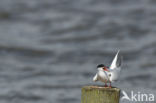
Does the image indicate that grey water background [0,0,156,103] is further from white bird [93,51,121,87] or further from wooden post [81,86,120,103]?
wooden post [81,86,120,103]

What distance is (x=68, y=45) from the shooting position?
16.5 meters

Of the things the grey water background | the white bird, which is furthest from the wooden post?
the grey water background

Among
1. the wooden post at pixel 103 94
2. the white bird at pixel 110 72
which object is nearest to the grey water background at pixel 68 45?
the white bird at pixel 110 72

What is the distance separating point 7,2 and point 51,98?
38.4ft

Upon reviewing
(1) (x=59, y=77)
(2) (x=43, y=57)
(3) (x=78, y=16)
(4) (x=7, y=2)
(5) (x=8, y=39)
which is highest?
(4) (x=7, y=2)

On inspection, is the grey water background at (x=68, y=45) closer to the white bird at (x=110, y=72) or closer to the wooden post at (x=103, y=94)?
the white bird at (x=110, y=72)

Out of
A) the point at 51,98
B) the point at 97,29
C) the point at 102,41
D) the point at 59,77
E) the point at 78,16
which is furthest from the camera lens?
the point at 78,16

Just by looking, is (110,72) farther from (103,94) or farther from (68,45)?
(68,45)

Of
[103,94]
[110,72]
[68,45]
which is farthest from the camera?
[68,45]

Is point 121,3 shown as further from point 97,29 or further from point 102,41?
point 102,41

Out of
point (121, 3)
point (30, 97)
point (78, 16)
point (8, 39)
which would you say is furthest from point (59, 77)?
point (121, 3)

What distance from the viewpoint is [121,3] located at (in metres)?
20.5

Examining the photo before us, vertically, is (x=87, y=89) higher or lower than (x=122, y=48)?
lower

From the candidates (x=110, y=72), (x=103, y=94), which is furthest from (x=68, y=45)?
(x=103, y=94)
